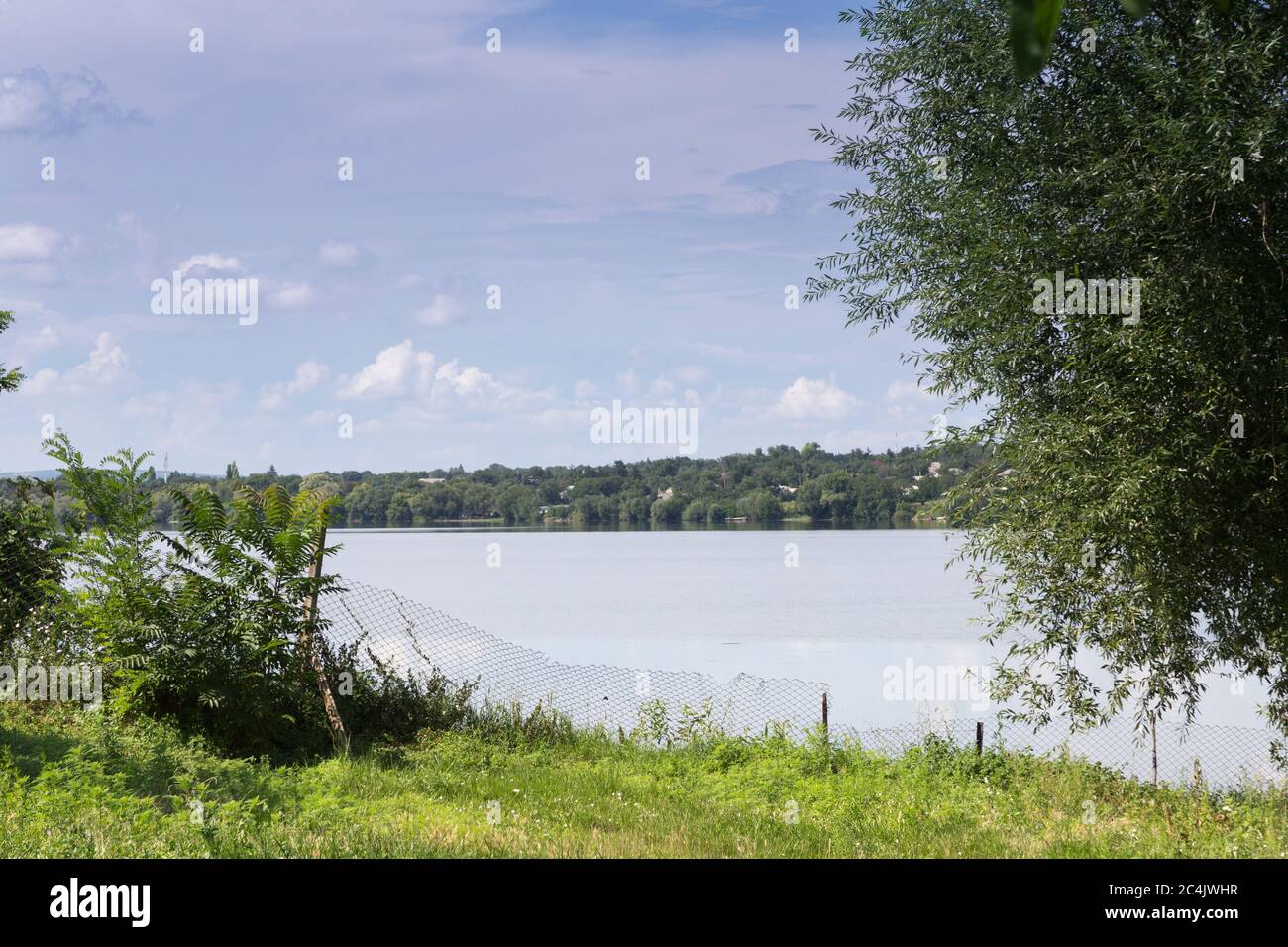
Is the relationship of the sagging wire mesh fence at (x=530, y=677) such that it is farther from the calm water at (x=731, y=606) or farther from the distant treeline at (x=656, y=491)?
the distant treeline at (x=656, y=491)

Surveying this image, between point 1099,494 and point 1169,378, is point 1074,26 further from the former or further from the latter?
point 1099,494

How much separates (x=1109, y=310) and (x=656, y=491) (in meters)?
34.4

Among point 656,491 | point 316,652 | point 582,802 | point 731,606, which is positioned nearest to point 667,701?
point 582,802

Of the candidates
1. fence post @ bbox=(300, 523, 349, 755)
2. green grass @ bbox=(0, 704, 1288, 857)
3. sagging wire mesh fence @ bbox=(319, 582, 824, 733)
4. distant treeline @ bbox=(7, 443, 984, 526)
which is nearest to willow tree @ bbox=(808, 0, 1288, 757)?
green grass @ bbox=(0, 704, 1288, 857)

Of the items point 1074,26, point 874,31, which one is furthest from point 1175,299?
point 874,31

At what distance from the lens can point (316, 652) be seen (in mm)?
13172

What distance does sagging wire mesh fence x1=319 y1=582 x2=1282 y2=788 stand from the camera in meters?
13.6

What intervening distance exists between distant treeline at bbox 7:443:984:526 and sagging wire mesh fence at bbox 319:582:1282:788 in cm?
1305

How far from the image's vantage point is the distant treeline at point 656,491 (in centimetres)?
3444

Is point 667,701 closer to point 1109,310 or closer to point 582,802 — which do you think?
point 582,802

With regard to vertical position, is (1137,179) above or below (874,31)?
below

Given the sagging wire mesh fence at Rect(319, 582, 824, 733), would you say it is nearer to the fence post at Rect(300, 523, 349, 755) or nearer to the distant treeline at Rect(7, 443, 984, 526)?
the fence post at Rect(300, 523, 349, 755)

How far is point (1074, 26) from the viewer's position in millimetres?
10719

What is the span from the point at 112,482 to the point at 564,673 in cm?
635
